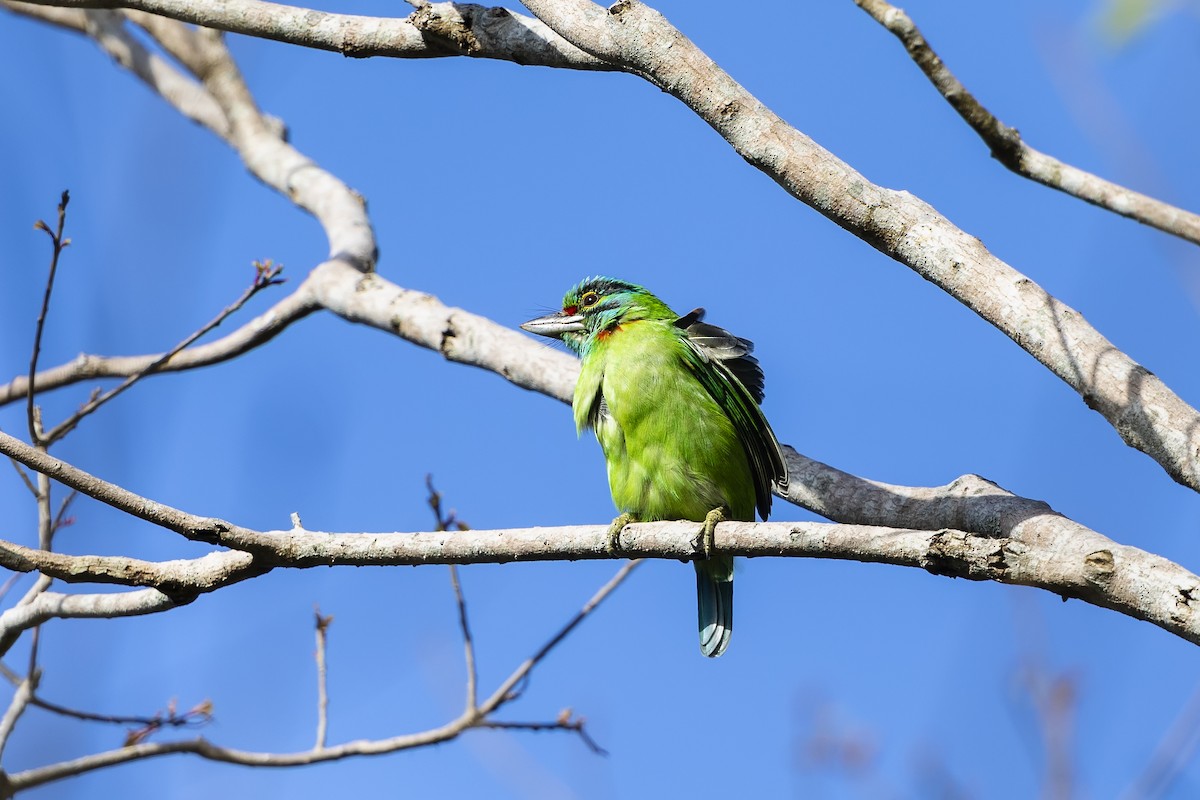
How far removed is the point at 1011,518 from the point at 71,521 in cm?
300

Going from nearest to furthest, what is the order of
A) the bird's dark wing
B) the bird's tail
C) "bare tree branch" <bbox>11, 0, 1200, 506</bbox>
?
1. "bare tree branch" <bbox>11, 0, 1200, 506</bbox>
2. the bird's dark wing
3. the bird's tail

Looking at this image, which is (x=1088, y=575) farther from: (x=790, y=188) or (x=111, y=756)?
(x=111, y=756)

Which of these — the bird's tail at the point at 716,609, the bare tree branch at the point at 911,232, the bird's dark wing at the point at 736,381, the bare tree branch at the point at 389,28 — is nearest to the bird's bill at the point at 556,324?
the bird's dark wing at the point at 736,381

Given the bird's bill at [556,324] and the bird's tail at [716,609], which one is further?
the bird's bill at [556,324]

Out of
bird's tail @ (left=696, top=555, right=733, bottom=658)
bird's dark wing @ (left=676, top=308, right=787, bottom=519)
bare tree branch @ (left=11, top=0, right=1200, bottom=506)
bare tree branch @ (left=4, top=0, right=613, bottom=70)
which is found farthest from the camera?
bird's tail @ (left=696, top=555, right=733, bottom=658)

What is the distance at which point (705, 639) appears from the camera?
16.5ft

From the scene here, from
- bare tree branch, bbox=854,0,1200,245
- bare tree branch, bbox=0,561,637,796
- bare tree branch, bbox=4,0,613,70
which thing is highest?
bare tree branch, bbox=4,0,613,70

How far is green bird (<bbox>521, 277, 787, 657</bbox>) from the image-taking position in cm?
456

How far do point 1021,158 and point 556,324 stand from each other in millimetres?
2492

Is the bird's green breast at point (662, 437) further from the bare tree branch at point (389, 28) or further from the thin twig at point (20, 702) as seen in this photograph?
the thin twig at point (20, 702)

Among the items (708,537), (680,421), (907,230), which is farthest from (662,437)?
(907,230)

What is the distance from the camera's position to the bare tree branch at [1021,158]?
109 inches

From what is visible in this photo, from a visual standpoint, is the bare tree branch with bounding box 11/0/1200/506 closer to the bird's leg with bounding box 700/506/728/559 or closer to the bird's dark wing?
the bird's leg with bounding box 700/506/728/559

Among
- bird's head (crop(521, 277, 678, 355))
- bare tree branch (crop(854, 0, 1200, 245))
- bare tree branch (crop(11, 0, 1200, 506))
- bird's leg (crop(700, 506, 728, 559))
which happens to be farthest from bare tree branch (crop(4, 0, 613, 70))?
bird's head (crop(521, 277, 678, 355))
